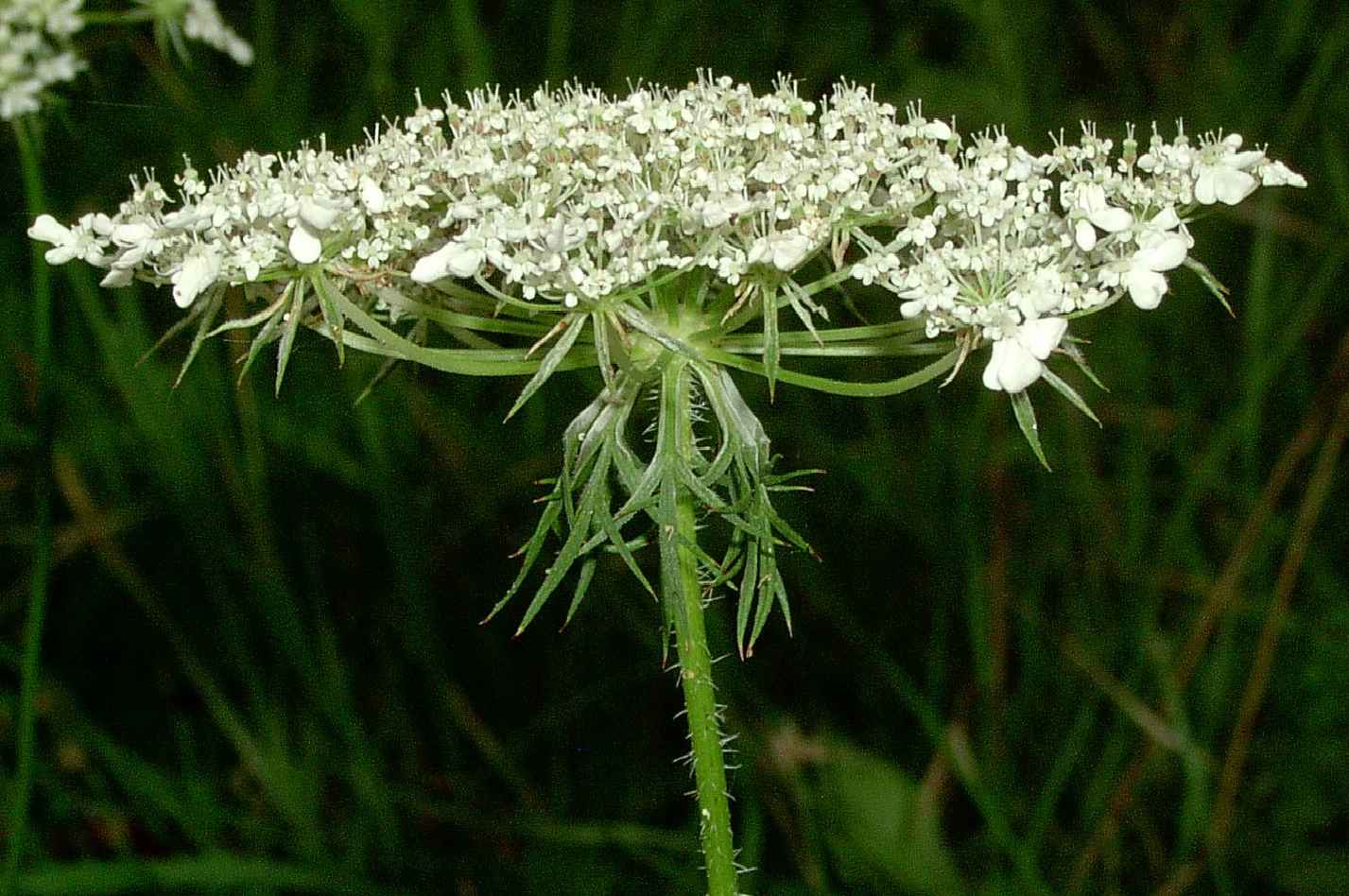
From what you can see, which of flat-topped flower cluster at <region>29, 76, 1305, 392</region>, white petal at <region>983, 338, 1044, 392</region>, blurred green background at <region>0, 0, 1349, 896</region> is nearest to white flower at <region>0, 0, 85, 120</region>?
blurred green background at <region>0, 0, 1349, 896</region>

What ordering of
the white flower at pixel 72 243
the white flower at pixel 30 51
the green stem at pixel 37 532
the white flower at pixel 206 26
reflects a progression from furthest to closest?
the white flower at pixel 206 26 → the white flower at pixel 30 51 → the green stem at pixel 37 532 → the white flower at pixel 72 243

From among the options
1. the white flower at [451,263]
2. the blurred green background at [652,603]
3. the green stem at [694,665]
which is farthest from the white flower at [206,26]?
the green stem at [694,665]

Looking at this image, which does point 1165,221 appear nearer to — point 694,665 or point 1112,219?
point 1112,219

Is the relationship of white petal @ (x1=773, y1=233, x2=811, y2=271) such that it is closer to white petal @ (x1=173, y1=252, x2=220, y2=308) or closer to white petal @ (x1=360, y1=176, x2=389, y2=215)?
white petal @ (x1=360, y1=176, x2=389, y2=215)

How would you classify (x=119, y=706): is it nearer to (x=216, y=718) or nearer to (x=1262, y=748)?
(x=216, y=718)

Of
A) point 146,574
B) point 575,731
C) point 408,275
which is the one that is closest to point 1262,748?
point 575,731

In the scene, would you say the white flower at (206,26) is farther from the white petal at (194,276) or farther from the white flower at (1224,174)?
the white flower at (1224,174)
